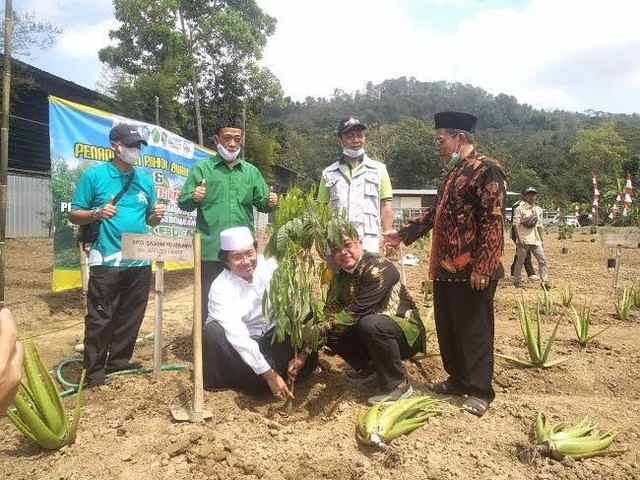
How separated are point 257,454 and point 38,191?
14.8m

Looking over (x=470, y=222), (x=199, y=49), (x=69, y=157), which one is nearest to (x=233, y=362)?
(x=470, y=222)

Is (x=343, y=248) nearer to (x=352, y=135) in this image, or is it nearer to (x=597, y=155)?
(x=352, y=135)

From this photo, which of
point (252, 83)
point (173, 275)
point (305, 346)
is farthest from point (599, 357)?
point (252, 83)

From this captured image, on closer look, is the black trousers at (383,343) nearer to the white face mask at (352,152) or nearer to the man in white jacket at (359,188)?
the man in white jacket at (359,188)

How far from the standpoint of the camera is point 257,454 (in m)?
2.62

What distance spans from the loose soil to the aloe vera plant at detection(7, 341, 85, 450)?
0.26 ft

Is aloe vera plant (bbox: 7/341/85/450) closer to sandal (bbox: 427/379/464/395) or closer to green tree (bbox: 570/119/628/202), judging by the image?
sandal (bbox: 427/379/464/395)

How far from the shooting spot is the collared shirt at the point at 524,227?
872 centimetres

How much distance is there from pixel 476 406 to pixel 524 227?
636 centimetres

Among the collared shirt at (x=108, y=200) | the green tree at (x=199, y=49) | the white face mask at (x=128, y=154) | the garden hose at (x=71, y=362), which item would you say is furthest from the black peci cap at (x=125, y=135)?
the green tree at (x=199, y=49)

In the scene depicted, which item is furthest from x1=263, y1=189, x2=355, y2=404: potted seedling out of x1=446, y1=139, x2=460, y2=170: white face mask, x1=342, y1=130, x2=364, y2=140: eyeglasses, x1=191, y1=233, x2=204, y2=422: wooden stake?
x1=342, y1=130, x2=364, y2=140: eyeglasses

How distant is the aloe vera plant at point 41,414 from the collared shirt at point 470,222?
2223 mm

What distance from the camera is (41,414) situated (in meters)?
2.65

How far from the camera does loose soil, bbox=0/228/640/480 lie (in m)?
2.54
